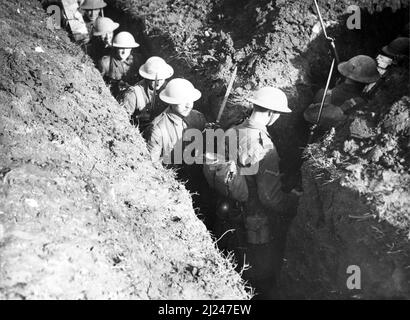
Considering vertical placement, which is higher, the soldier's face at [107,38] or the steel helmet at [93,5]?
the steel helmet at [93,5]

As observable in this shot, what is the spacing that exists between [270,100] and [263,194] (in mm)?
1138

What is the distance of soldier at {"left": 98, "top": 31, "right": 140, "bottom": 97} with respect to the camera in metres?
6.48

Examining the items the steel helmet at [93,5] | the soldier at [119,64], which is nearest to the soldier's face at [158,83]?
the soldier at [119,64]

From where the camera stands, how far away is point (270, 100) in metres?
4.18

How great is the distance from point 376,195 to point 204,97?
3340 millimetres

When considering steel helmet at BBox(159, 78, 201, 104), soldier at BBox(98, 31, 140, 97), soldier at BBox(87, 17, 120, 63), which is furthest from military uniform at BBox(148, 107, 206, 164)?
soldier at BBox(87, 17, 120, 63)

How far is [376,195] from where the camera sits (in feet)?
11.1

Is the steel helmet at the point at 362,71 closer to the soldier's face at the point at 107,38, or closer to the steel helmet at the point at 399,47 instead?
the steel helmet at the point at 399,47

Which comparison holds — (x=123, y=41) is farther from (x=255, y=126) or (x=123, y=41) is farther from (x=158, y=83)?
(x=255, y=126)

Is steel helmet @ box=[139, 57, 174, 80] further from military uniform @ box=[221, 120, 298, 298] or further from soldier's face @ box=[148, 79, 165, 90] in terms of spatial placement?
military uniform @ box=[221, 120, 298, 298]

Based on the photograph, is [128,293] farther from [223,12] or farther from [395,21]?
[395,21]

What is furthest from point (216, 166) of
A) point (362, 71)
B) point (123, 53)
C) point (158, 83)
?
point (123, 53)

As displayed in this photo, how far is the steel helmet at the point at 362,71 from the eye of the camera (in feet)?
15.8

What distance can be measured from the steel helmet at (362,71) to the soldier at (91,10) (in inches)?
225
